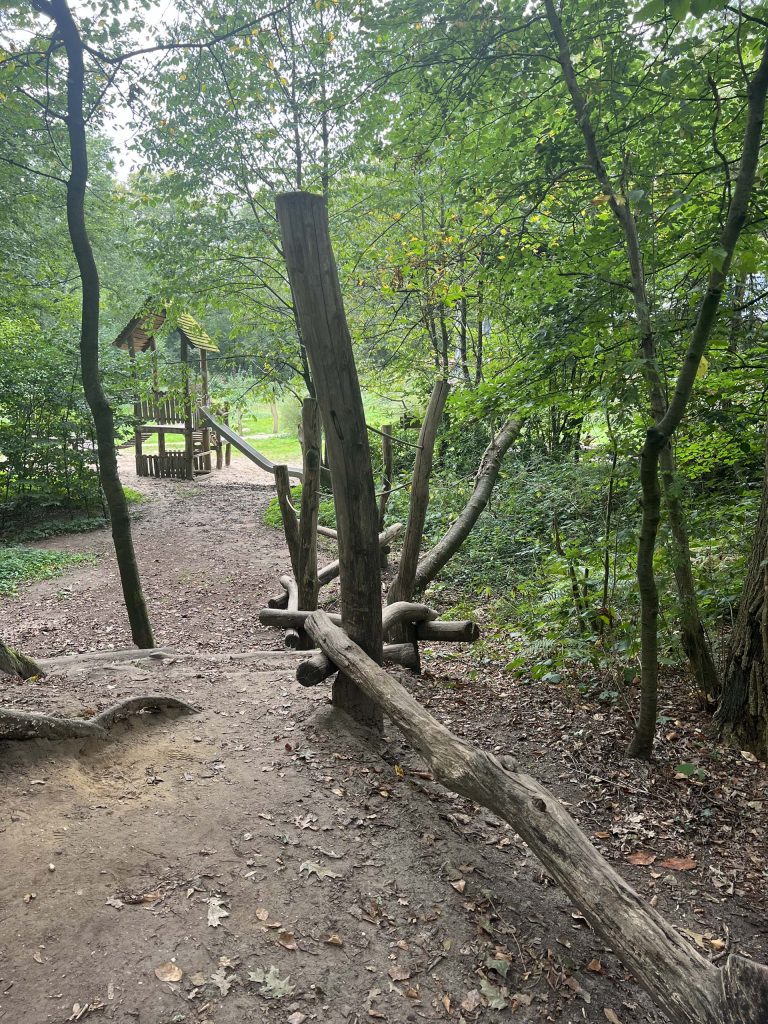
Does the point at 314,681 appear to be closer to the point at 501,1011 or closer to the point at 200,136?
the point at 501,1011

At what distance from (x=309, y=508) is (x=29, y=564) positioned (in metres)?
6.23

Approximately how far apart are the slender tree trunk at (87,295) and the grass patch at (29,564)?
4402 mm

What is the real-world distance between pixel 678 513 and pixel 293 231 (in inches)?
112

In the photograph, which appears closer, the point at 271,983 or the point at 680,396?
the point at 271,983

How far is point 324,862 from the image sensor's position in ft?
9.45

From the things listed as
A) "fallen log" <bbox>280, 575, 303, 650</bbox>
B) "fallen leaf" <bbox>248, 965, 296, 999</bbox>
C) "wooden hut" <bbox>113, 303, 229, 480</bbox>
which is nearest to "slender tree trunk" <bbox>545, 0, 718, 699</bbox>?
"fallen leaf" <bbox>248, 965, 296, 999</bbox>

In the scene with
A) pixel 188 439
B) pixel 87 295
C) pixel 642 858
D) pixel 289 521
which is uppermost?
pixel 87 295

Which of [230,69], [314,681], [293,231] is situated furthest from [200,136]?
[314,681]

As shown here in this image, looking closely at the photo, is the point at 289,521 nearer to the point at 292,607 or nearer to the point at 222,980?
the point at 292,607

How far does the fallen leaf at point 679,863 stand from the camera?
3.14 metres

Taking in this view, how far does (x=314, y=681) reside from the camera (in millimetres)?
4156

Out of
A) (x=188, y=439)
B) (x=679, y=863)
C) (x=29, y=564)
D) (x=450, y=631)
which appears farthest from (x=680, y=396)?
(x=188, y=439)

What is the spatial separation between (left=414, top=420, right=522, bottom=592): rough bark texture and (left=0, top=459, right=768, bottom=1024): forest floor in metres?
2.32

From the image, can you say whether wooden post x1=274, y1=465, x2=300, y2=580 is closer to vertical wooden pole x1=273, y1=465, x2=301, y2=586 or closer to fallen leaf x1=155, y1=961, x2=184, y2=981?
vertical wooden pole x1=273, y1=465, x2=301, y2=586
